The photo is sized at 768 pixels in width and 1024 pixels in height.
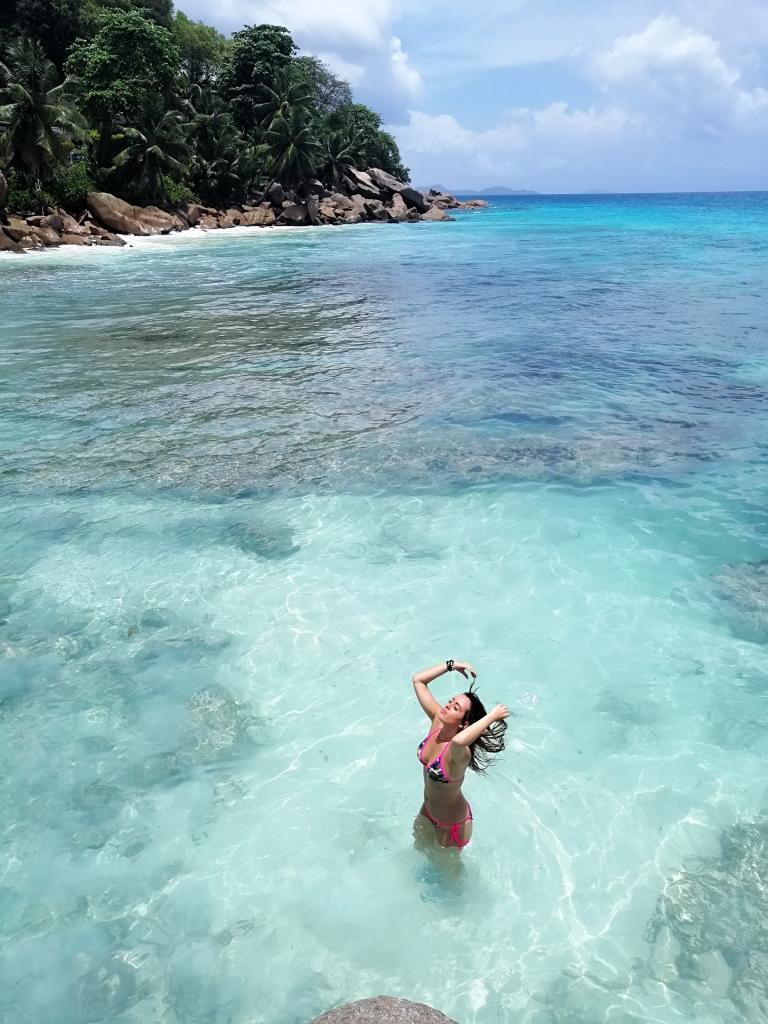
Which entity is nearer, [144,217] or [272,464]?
[272,464]

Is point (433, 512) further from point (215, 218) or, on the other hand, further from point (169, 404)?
point (215, 218)

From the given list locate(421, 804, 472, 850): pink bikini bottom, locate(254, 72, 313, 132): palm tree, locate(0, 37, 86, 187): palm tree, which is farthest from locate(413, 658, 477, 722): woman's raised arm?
locate(254, 72, 313, 132): palm tree

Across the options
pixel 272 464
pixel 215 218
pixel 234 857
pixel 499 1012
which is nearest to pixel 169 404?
pixel 272 464

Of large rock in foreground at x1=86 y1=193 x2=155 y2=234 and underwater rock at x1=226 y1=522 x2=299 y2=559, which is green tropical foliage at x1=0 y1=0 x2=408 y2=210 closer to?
large rock in foreground at x1=86 y1=193 x2=155 y2=234

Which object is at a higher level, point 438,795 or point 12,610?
point 438,795

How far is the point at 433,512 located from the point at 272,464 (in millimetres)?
2737

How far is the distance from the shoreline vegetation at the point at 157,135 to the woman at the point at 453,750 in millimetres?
38472

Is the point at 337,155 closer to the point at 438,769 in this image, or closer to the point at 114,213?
the point at 114,213

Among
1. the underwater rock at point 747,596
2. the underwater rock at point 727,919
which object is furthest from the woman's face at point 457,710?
the underwater rock at point 747,596

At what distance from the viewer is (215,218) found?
53.3 metres

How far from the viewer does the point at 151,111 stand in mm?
45250

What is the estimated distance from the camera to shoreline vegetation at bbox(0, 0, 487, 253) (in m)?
38.1

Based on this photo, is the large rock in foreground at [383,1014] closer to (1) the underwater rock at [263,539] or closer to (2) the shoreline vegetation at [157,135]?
(1) the underwater rock at [263,539]

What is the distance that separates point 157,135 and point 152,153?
150cm
